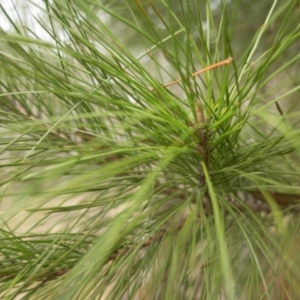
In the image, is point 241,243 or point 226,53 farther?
point 241,243

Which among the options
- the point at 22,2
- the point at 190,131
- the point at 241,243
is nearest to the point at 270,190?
the point at 241,243

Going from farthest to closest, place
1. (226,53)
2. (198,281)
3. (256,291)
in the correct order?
(198,281), (256,291), (226,53)

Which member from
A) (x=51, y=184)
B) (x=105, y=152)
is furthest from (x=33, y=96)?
(x=105, y=152)

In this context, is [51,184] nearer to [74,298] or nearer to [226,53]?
[74,298]

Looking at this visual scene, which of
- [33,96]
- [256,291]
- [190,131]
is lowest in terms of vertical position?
[256,291]

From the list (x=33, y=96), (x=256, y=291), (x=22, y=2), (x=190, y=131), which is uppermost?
(x=22, y=2)

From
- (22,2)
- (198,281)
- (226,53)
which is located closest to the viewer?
(226,53)

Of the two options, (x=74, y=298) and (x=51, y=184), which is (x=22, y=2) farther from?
(x=74, y=298)

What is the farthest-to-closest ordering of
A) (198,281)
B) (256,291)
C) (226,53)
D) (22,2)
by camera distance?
(22,2), (198,281), (256,291), (226,53)

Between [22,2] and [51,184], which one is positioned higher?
[22,2]
